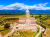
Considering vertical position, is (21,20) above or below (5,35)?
above

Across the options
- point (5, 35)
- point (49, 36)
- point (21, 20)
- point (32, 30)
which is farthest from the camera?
point (21, 20)

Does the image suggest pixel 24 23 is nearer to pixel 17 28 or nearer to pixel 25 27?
pixel 25 27

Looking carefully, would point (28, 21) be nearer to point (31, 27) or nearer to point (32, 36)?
point (31, 27)

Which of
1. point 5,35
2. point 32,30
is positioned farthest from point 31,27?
point 5,35

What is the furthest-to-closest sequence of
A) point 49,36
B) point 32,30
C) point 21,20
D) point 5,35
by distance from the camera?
point 21,20, point 32,30, point 49,36, point 5,35

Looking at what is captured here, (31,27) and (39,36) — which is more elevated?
(31,27)

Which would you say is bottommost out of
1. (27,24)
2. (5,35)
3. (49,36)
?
(49,36)

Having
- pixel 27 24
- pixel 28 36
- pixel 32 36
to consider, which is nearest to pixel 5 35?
pixel 28 36

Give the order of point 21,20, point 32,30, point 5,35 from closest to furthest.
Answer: point 5,35 → point 32,30 → point 21,20

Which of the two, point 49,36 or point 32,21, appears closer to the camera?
point 49,36
